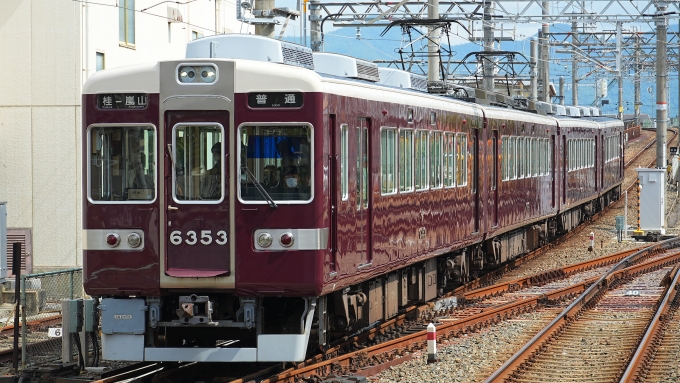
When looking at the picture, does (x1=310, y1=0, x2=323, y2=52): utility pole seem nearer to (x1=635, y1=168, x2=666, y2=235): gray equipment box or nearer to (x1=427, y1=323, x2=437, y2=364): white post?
(x1=635, y1=168, x2=666, y2=235): gray equipment box

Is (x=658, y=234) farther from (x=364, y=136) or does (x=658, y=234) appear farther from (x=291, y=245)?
(x=291, y=245)

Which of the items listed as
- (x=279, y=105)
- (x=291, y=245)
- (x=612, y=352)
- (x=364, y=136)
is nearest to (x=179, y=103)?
(x=279, y=105)

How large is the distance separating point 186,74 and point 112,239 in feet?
4.98

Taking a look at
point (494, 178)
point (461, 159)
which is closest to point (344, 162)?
point (461, 159)

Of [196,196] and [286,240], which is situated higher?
[196,196]

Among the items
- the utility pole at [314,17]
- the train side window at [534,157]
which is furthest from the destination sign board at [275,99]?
the utility pole at [314,17]

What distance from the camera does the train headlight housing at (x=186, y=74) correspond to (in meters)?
9.56

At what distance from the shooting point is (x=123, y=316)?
9.64 metres

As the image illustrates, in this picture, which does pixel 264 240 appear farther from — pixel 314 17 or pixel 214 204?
pixel 314 17

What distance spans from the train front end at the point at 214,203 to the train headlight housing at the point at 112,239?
0.01m

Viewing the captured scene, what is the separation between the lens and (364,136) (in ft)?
36.4

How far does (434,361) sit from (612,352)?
196cm

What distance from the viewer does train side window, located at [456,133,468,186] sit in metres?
15.4

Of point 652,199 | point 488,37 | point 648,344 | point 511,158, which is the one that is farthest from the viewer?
point 488,37
